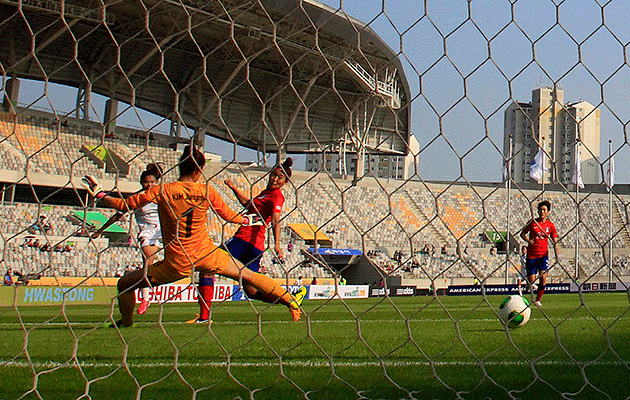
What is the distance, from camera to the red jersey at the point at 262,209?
5.80 metres

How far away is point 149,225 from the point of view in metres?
7.34

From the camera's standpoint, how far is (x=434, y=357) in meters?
3.64

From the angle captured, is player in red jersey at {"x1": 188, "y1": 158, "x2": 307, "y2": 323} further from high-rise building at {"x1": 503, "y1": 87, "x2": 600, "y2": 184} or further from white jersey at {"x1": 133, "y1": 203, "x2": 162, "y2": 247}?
high-rise building at {"x1": 503, "y1": 87, "x2": 600, "y2": 184}

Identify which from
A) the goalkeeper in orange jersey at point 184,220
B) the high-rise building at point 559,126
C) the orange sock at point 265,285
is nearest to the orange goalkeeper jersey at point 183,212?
the goalkeeper in orange jersey at point 184,220

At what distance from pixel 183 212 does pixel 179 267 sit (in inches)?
19.4

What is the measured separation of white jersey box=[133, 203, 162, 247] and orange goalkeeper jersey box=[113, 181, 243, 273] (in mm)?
3303

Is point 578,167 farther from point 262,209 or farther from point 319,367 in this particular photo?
point 319,367

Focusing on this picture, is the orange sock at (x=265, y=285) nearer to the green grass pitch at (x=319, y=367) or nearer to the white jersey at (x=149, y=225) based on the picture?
the green grass pitch at (x=319, y=367)

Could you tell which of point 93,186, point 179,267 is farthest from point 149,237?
point 93,186

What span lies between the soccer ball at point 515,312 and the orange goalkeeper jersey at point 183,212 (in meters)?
2.90

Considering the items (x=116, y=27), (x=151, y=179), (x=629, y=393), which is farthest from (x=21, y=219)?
(x=629, y=393)

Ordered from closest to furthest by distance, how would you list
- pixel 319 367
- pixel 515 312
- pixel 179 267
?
pixel 319 367 < pixel 179 267 < pixel 515 312

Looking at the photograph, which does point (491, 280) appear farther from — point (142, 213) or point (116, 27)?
point (142, 213)

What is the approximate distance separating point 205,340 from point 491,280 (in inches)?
1073
